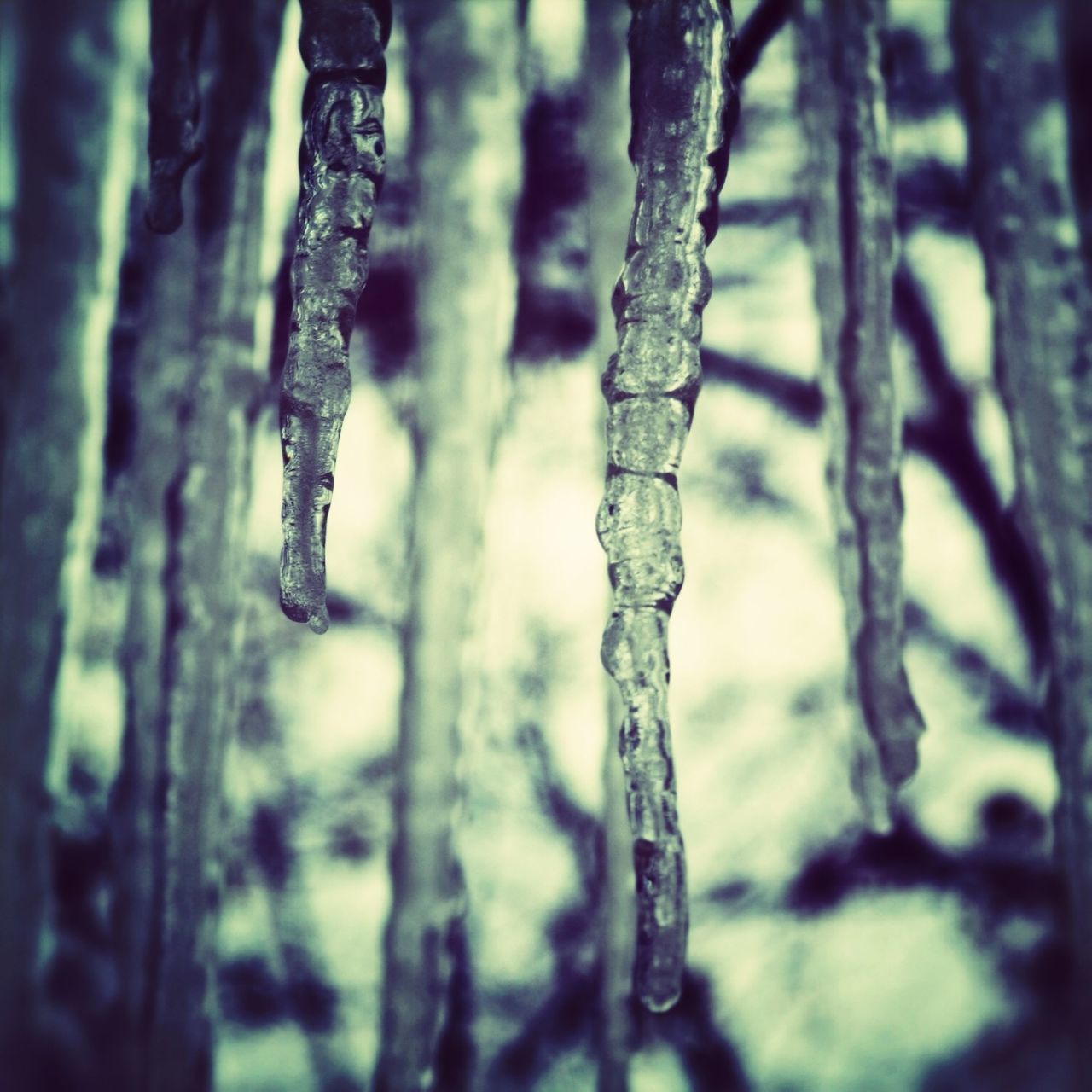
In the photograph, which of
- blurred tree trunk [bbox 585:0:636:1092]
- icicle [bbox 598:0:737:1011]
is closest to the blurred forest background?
blurred tree trunk [bbox 585:0:636:1092]

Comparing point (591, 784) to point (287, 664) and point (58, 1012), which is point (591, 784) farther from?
point (58, 1012)

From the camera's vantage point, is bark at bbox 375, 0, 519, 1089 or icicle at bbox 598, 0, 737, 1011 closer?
icicle at bbox 598, 0, 737, 1011

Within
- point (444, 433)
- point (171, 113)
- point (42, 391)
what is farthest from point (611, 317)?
point (42, 391)

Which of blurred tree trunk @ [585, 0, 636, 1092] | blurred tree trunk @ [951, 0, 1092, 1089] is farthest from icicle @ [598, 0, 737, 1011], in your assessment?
blurred tree trunk @ [951, 0, 1092, 1089]

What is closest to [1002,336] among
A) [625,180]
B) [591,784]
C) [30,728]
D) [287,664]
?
[625,180]

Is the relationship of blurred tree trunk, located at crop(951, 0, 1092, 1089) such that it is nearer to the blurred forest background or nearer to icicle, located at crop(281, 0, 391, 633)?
the blurred forest background

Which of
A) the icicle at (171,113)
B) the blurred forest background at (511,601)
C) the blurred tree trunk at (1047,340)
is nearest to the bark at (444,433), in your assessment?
the blurred forest background at (511,601)

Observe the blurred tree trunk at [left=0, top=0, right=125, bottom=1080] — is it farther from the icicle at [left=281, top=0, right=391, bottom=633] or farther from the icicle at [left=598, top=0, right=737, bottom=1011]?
the icicle at [left=598, top=0, right=737, bottom=1011]

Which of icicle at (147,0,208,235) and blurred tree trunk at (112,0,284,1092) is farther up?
icicle at (147,0,208,235)
